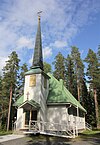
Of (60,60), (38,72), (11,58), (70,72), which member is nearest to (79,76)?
(70,72)

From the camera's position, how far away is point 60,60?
1580 inches

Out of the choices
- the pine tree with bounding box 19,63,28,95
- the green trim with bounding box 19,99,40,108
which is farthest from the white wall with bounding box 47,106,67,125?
the pine tree with bounding box 19,63,28,95

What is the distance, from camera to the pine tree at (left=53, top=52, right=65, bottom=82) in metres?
38.8

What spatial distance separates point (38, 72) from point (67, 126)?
6851 mm

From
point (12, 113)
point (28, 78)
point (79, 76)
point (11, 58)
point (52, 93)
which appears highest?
point (11, 58)

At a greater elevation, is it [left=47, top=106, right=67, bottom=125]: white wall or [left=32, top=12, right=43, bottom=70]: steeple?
[left=32, top=12, right=43, bottom=70]: steeple

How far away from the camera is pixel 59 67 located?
39625 millimetres

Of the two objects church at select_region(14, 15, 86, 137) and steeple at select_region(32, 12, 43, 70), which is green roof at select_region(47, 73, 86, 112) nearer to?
church at select_region(14, 15, 86, 137)

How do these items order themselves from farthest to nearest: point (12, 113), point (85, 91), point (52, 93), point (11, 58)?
point (85, 91)
point (12, 113)
point (11, 58)
point (52, 93)

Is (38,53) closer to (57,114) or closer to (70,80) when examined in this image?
(57,114)

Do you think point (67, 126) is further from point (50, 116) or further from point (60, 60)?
point (60, 60)

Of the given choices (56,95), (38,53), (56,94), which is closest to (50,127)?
(56,95)

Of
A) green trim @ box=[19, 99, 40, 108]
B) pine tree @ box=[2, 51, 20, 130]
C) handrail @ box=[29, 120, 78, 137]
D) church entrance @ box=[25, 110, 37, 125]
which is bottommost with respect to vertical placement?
handrail @ box=[29, 120, 78, 137]

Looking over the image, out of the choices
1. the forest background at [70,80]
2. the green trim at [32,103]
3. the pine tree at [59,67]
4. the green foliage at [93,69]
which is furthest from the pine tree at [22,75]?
the green trim at [32,103]
